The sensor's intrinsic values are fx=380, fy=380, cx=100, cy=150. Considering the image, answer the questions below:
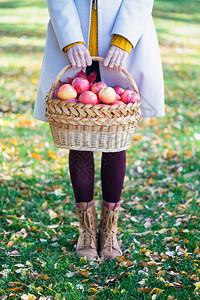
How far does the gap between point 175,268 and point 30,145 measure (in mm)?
2285

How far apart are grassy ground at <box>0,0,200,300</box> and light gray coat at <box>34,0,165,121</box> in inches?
35.5

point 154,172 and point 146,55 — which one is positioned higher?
point 146,55

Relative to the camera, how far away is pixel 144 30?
6.72 ft

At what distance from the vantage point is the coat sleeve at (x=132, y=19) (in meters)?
1.93

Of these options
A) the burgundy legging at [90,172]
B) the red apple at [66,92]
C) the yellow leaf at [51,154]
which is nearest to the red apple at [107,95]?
the red apple at [66,92]

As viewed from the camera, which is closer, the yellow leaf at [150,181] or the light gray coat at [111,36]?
the light gray coat at [111,36]

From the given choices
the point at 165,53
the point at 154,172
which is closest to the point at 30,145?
the point at 154,172

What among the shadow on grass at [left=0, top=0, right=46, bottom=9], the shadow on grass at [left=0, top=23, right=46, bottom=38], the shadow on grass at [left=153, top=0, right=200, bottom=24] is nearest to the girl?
the shadow on grass at [left=0, top=23, right=46, bottom=38]

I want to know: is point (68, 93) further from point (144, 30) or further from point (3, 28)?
point (3, 28)

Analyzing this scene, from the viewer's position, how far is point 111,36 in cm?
200

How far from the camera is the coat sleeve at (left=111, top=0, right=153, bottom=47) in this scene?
1.93m

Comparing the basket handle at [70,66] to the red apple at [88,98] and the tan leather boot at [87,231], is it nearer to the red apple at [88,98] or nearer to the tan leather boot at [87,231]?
the red apple at [88,98]

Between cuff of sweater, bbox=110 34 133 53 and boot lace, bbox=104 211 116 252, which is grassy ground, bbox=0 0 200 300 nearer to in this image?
boot lace, bbox=104 211 116 252

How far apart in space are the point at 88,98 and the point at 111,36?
38cm
